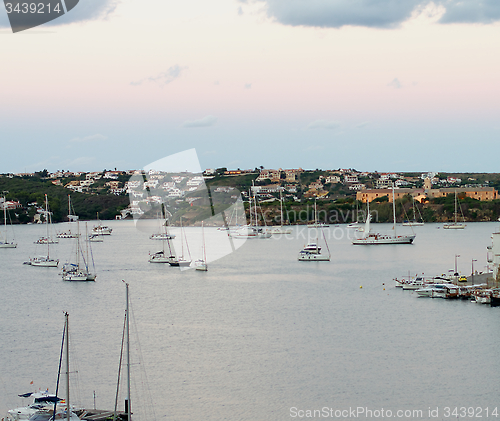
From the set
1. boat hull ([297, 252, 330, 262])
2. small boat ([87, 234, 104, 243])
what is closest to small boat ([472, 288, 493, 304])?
boat hull ([297, 252, 330, 262])

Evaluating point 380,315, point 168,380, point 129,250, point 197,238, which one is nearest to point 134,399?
point 168,380

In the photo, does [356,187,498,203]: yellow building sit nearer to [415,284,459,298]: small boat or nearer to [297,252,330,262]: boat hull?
[297,252,330,262]: boat hull

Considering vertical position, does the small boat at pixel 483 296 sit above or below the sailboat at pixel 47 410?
below

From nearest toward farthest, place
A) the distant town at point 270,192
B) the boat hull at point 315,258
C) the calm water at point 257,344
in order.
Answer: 1. the calm water at point 257,344
2. the boat hull at point 315,258
3. the distant town at point 270,192

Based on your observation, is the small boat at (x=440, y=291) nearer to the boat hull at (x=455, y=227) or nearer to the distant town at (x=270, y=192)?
the distant town at (x=270, y=192)

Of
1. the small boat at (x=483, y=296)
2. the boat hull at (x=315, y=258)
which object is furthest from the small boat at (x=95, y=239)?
the small boat at (x=483, y=296)

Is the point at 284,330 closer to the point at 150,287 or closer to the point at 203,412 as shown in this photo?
the point at 203,412
